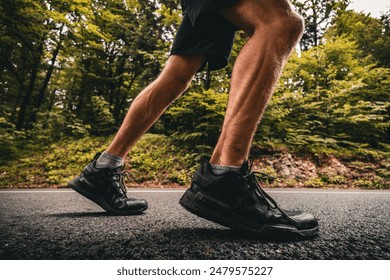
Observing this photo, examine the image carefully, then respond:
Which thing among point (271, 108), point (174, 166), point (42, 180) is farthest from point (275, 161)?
point (42, 180)

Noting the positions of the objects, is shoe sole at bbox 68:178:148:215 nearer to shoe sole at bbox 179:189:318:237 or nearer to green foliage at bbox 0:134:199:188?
shoe sole at bbox 179:189:318:237

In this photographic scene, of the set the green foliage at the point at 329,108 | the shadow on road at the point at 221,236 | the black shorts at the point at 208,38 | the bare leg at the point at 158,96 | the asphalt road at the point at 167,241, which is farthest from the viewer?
the green foliage at the point at 329,108

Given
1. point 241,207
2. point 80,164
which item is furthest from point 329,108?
point 241,207

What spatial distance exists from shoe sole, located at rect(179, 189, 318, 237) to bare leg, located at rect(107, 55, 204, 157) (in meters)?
0.57

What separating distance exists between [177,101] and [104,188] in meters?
5.35

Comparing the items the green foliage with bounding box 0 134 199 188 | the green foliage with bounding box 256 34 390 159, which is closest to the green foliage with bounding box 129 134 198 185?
the green foliage with bounding box 0 134 199 188

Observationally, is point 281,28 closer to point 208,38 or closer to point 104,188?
point 208,38

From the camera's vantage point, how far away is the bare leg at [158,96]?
1326mm

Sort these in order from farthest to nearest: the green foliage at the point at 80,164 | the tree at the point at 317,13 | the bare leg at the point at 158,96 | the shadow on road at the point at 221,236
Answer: the tree at the point at 317,13, the green foliage at the point at 80,164, the bare leg at the point at 158,96, the shadow on road at the point at 221,236

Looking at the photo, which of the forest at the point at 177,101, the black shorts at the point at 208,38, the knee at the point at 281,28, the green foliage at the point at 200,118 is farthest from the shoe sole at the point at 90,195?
the green foliage at the point at 200,118

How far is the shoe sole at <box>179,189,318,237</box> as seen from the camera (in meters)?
0.92

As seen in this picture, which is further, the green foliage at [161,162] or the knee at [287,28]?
the green foliage at [161,162]

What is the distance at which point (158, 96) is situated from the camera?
135 cm

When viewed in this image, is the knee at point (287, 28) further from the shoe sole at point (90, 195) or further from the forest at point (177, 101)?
the forest at point (177, 101)
